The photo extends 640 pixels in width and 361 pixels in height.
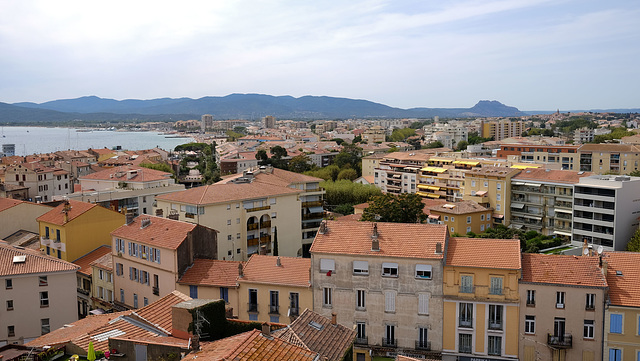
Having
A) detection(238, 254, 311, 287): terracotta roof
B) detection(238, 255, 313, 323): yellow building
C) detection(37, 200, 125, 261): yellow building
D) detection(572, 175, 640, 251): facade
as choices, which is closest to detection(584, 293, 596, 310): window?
detection(238, 255, 313, 323): yellow building

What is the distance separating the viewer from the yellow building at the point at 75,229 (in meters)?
31.2

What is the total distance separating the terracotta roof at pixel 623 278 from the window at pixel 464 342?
5.33 metres

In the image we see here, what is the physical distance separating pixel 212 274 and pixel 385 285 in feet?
24.5

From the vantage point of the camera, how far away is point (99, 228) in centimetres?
3250

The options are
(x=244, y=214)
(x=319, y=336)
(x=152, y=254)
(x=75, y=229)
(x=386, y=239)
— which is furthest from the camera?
(x=244, y=214)

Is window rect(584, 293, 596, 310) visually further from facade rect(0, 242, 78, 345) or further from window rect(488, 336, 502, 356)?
facade rect(0, 242, 78, 345)

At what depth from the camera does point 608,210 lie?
4553 cm

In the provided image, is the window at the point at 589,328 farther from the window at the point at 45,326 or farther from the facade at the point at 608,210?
the facade at the point at 608,210

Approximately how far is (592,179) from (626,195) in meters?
3.09

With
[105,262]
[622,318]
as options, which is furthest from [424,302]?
[105,262]

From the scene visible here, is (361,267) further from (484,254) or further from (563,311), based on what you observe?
(563,311)

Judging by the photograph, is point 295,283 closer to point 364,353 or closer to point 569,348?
point 364,353

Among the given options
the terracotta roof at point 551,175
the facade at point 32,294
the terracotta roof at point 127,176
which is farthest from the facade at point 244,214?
the terracotta roof at point 551,175

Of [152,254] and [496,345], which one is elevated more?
[152,254]
